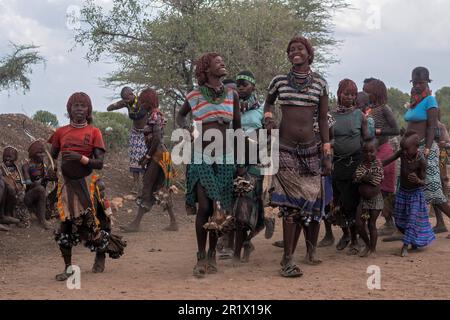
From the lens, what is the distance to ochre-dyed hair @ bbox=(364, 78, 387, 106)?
7.89 metres

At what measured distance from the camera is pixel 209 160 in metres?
6.05

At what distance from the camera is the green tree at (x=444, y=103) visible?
2764cm

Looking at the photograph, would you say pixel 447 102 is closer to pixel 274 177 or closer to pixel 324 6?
pixel 324 6

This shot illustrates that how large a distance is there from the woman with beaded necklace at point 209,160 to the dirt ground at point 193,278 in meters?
0.38

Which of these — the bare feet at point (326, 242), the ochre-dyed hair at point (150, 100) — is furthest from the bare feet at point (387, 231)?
the ochre-dyed hair at point (150, 100)

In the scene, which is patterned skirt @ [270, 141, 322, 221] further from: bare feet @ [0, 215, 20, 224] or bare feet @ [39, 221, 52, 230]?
bare feet @ [0, 215, 20, 224]

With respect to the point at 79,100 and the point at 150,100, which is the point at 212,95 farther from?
the point at 150,100

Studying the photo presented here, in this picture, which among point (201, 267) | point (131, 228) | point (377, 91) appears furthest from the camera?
point (131, 228)

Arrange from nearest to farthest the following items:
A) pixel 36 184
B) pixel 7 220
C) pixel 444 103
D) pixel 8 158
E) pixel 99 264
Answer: pixel 99 264 < pixel 7 220 < pixel 36 184 < pixel 8 158 < pixel 444 103

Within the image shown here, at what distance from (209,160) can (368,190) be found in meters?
1.88

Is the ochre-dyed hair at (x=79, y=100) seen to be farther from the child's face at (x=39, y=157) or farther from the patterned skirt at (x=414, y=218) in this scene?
the patterned skirt at (x=414, y=218)

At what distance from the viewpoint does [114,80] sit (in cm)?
1584

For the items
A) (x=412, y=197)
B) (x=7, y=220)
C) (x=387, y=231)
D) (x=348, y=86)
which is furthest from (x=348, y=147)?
(x=7, y=220)

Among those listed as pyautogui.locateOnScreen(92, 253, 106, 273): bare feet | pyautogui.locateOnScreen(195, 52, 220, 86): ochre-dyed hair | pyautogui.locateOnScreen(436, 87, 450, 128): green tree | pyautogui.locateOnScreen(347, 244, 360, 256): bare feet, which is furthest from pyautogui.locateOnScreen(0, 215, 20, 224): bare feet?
pyautogui.locateOnScreen(436, 87, 450, 128): green tree
